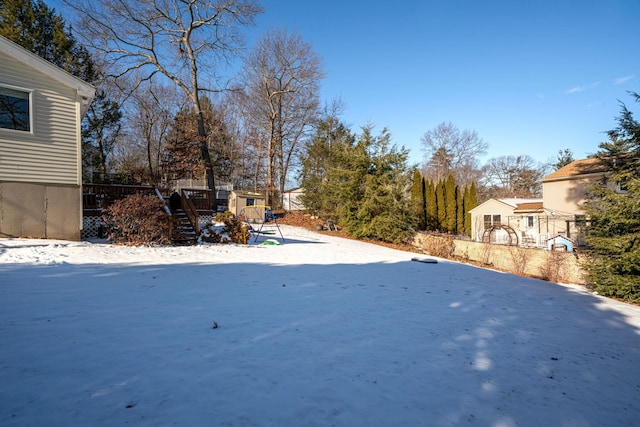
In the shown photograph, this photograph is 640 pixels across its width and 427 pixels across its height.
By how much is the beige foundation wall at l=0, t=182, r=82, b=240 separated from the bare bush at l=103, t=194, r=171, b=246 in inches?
37.1

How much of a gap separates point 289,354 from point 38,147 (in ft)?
34.4

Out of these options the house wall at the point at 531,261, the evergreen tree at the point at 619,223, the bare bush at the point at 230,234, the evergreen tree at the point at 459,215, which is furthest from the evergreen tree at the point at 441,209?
the bare bush at the point at 230,234

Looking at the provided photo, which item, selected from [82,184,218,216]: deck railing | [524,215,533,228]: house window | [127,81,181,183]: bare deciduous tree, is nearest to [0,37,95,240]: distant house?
[82,184,218,216]: deck railing

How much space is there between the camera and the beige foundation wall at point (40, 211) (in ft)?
28.9

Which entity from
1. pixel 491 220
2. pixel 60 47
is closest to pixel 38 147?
pixel 60 47

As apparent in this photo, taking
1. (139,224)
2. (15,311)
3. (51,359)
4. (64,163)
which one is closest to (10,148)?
(64,163)

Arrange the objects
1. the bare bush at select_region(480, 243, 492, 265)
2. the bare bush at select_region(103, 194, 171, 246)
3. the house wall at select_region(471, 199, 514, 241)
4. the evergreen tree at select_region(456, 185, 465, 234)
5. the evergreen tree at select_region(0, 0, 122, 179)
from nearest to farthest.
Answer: the bare bush at select_region(103, 194, 171, 246), the bare bush at select_region(480, 243, 492, 265), the evergreen tree at select_region(0, 0, 122, 179), the house wall at select_region(471, 199, 514, 241), the evergreen tree at select_region(456, 185, 465, 234)

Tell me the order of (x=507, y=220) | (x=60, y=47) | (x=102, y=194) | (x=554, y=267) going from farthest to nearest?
(x=507, y=220) → (x=60, y=47) → (x=554, y=267) → (x=102, y=194)

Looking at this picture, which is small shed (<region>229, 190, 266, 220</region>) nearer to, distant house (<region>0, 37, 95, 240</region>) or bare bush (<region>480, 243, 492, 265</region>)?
distant house (<region>0, 37, 95, 240</region>)

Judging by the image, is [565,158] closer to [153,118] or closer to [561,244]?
[561,244]

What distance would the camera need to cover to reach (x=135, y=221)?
9.77m

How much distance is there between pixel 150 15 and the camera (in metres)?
18.8

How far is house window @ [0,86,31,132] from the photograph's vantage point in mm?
8845

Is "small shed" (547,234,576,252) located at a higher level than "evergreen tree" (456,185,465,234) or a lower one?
lower
